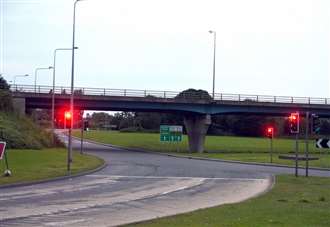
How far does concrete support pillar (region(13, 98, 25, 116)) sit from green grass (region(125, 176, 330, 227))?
45437 mm

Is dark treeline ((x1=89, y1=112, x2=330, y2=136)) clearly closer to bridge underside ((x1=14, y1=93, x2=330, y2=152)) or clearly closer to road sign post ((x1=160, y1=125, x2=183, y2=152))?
bridge underside ((x1=14, y1=93, x2=330, y2=152))

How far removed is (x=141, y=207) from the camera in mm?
18109

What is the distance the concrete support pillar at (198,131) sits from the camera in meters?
73.6

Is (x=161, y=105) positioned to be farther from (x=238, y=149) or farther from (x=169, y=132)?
(x=238, y=149)

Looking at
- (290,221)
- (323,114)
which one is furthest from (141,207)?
(323,114)

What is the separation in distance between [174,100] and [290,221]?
58058 millimetres

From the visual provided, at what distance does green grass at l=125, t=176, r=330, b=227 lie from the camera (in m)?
13.4

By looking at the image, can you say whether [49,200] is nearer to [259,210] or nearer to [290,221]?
[259,210]

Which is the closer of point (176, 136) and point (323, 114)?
point (176, 136)

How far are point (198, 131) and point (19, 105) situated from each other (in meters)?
20.9

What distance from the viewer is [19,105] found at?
217ft

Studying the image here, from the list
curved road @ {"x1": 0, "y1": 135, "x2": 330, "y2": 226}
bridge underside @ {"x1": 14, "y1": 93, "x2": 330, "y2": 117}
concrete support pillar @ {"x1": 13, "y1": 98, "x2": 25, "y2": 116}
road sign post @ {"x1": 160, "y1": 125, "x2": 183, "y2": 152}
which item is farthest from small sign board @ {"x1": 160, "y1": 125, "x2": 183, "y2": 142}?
curved road @ {"x1": 0, "y1": 135, "x2": 330, "y2": 226}

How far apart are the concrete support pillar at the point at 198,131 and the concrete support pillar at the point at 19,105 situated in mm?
20122

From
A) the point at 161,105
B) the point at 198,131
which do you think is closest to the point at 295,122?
the point at 161,105
